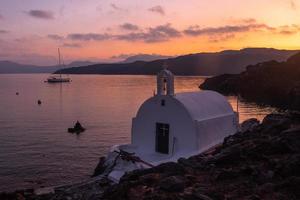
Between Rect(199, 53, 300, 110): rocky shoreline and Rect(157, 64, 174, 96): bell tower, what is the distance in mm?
55256

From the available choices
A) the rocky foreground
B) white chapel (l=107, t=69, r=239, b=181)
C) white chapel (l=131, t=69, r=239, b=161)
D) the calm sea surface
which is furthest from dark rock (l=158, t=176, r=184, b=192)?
the calm sea surface

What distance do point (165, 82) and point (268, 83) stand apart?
75.3m

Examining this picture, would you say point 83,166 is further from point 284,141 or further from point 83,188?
point 284,141

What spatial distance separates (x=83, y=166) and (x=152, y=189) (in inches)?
785

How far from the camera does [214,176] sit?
13.1 m

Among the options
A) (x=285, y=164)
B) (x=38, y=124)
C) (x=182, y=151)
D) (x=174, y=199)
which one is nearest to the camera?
(x=174, y=199)

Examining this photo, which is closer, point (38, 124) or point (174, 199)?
point (174, 199)

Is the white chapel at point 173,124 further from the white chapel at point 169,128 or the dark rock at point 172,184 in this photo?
the dark rock at point 172,184

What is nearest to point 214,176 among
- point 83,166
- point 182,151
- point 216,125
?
point 182,151

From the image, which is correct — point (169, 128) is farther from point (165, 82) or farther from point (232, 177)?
point (232, 177)

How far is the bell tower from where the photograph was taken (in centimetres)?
2278

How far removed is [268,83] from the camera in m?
93.5

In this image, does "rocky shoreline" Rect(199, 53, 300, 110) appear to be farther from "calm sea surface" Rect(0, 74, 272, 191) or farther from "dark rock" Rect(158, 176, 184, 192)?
"dark rock" Rect(158, 176, 184, 192)

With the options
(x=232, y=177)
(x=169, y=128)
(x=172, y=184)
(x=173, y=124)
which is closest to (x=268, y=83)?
(x=169, y=128)
